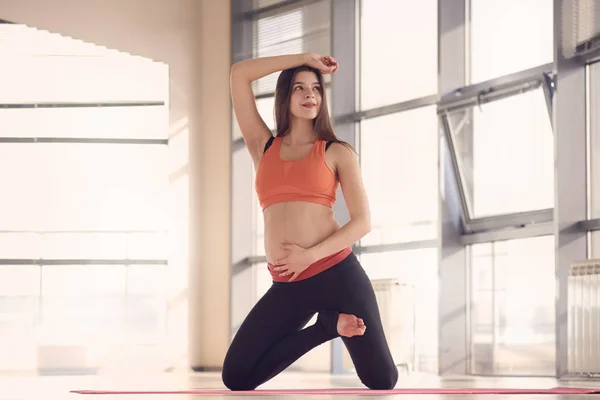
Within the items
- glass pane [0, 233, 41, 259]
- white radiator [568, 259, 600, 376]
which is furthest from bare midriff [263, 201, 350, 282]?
glass pane [0, 233, 41, 259]

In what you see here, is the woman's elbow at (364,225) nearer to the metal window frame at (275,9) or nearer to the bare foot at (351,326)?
the bare foot at (351,326)

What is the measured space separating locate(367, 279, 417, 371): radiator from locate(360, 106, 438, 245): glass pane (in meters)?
0.48

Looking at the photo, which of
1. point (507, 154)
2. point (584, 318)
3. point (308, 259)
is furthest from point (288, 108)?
point (507, 154)

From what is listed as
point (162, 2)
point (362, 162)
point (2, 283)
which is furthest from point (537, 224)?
point (2, 283)

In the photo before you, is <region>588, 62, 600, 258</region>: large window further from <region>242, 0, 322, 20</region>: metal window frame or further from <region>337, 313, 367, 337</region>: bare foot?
<region>337, 313, 367, 337</region>: bare foot

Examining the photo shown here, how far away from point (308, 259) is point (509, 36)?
11.4ft

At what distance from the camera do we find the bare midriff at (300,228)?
A: 2992 mm

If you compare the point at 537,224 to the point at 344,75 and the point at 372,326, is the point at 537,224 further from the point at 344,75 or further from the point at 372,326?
the point at 372,326

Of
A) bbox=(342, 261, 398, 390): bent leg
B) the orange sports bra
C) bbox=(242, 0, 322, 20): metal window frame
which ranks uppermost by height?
bbox=(242, 0, 322, 20): metal window frame

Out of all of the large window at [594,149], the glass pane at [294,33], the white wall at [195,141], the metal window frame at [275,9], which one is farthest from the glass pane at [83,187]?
the large window at [594,149]

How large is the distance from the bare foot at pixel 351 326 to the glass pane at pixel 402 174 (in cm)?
355

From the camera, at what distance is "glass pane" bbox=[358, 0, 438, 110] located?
6.51 meters

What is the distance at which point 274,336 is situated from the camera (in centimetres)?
304

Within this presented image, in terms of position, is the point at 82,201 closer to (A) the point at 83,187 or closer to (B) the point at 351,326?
(A) the point at 83,187
